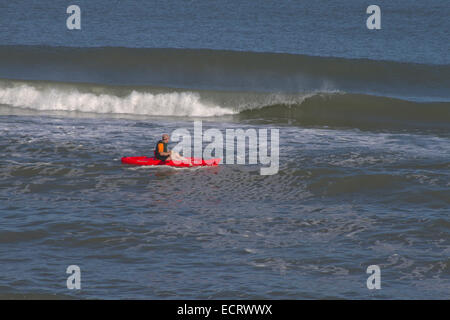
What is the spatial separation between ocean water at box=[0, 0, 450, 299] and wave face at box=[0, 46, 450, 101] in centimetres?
13

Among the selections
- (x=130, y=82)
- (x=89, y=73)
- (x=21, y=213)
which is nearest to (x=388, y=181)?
(x=21, y=213)

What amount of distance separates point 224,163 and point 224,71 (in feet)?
56.9

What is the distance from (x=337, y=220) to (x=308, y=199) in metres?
1.92

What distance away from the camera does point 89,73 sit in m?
39.0

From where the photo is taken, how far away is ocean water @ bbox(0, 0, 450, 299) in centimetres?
1424

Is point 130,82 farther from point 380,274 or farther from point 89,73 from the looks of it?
point 380,274

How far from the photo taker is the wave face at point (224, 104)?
31.9 m
